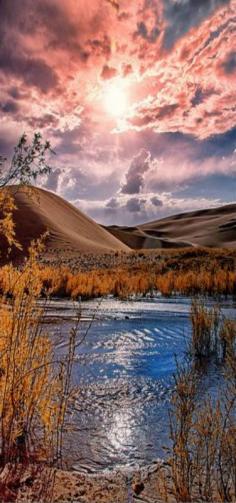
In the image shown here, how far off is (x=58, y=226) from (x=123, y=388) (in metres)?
55.0

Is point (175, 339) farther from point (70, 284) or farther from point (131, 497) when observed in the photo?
point (70, 284)

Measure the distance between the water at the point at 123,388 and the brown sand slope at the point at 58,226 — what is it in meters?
29.6

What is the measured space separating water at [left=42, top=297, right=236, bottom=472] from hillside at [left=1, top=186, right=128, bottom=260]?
101 ft

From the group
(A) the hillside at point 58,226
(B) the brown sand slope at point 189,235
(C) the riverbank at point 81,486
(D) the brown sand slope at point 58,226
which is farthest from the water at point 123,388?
(B) the brown sand slope at point 189,235

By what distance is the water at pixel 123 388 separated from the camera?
12.4ft

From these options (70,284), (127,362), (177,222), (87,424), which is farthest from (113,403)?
(177,222)

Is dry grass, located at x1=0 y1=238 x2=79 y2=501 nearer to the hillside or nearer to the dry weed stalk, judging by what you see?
the dry weed stalk

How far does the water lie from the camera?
3787 millimetres

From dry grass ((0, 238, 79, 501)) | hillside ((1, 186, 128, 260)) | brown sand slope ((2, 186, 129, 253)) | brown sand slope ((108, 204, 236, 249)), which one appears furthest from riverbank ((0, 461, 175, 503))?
brown sand slope ((108, 204, 236, 249))

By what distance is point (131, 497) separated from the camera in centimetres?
289

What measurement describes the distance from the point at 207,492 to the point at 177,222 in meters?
165

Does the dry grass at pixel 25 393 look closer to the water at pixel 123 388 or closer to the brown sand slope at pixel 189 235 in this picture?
the water at pixel 123 388

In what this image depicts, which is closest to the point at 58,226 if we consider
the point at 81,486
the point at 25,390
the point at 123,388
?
the point at 123,388

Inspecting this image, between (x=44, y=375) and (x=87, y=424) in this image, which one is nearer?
(x=44, y=375)
